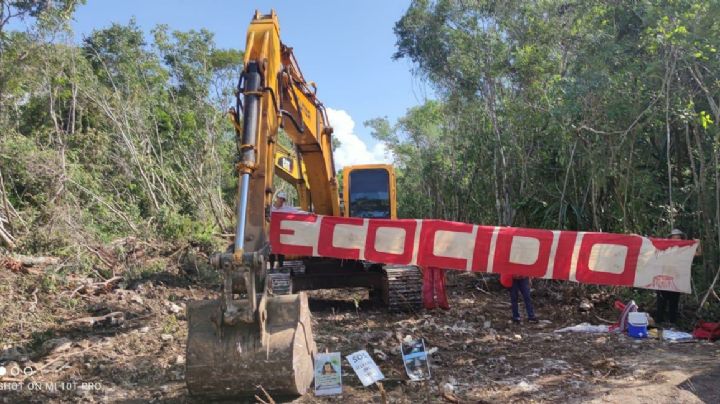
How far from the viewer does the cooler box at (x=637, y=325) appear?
6.57m

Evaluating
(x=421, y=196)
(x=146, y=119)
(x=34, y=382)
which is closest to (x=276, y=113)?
(x=34, y=382)

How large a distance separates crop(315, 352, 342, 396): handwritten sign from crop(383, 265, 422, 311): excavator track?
333cm

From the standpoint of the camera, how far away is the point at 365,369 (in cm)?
509

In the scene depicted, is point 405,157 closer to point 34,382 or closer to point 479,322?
point 479,322

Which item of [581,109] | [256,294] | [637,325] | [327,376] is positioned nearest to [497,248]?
[637,325]

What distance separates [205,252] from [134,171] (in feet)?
22.6

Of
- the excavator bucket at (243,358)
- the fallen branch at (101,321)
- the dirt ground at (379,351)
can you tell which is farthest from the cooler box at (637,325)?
the fallen branch at (101,321)

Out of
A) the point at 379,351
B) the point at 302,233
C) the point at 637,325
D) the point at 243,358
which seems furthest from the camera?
the point at 302,233

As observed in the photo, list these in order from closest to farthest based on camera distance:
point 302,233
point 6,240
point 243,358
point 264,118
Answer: point 243,358, point 264,118, point 302,233, point 6,240

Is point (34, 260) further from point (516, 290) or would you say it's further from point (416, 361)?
point (516, 290)

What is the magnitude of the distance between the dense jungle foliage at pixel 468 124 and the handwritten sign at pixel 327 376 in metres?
5.42

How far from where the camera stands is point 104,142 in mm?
17375

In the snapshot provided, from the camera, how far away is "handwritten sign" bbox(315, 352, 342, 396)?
186 inches

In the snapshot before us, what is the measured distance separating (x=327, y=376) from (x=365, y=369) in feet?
1.60
